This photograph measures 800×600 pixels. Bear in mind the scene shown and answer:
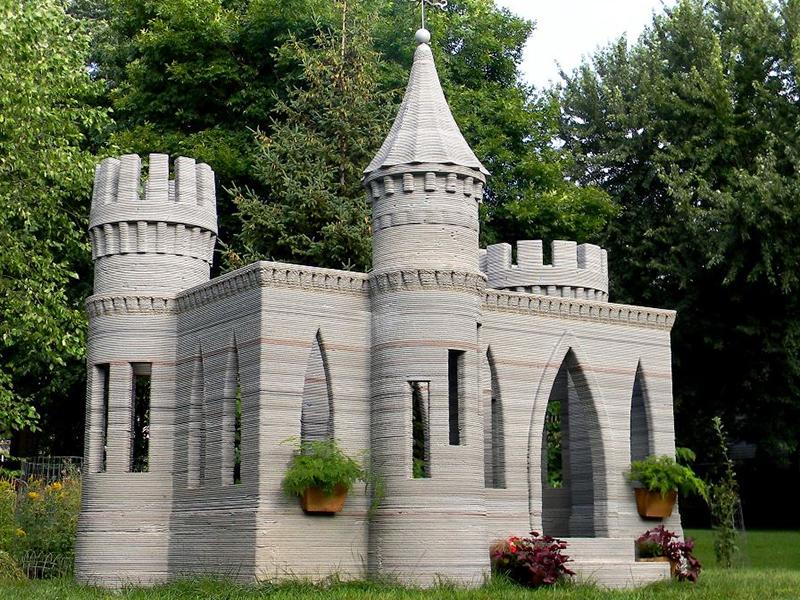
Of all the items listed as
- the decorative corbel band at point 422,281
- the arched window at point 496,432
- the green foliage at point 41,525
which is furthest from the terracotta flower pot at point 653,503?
the green foliage at point 41,525

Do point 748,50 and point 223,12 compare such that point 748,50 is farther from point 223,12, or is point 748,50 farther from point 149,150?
point 149,150

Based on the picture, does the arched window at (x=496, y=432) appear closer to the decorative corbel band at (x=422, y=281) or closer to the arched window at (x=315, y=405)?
the decorative corbel band at (x=422, y=281)

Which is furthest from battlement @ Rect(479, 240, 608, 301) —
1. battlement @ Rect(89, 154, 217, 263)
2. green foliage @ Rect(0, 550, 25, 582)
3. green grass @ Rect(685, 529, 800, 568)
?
green foliage @ Rect(0, 550, 25, 582)

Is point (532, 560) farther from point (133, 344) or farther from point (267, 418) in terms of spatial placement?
point (133, 344)

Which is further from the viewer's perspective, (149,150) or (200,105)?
(200,105)

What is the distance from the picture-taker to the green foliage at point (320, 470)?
50.3 feet

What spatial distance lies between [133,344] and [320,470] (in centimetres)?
449

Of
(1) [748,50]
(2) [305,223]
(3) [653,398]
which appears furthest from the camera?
(1) [748,50]

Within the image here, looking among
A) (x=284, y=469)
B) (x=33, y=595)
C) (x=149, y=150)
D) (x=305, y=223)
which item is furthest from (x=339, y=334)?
(x=149, y=150)

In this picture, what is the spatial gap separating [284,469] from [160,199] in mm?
5232

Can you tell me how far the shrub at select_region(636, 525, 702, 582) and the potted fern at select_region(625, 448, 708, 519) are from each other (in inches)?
15.5

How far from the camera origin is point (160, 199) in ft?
60.4

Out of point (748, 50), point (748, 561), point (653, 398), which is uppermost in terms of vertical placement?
point (748, 50)

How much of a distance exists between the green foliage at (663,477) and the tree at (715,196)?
1240 cm
